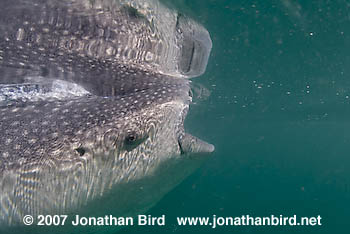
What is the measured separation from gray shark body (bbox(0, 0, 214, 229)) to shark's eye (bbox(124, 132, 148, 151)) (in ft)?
0.05

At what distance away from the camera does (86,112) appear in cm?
334

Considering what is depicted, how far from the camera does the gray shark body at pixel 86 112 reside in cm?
296

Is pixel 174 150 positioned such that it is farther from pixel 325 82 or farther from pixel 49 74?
pixel 325 82

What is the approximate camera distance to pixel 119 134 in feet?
10.2

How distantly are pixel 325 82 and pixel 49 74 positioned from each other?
55.9 feet

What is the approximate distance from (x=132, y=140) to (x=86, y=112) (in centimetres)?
65

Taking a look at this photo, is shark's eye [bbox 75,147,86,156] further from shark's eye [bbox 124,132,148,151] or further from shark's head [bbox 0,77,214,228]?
shark's eye [bbox 124,132,148,151]

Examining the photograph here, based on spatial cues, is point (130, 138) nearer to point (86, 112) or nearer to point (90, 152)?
point (90, 152)

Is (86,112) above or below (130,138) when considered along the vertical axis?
above

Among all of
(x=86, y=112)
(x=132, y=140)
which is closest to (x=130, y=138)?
(x=132, y=140)

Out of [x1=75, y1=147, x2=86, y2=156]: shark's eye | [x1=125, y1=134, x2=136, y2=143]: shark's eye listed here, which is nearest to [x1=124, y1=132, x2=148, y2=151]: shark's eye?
[x1=125, y1=134, x2=136, y2=143]: shark's eye

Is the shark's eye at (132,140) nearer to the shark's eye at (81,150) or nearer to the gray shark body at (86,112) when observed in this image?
the gray shark body at (86,112)

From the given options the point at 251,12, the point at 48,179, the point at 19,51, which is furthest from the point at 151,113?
the point at 251,12

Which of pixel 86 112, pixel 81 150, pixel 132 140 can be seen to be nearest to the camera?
pixel 81 150
